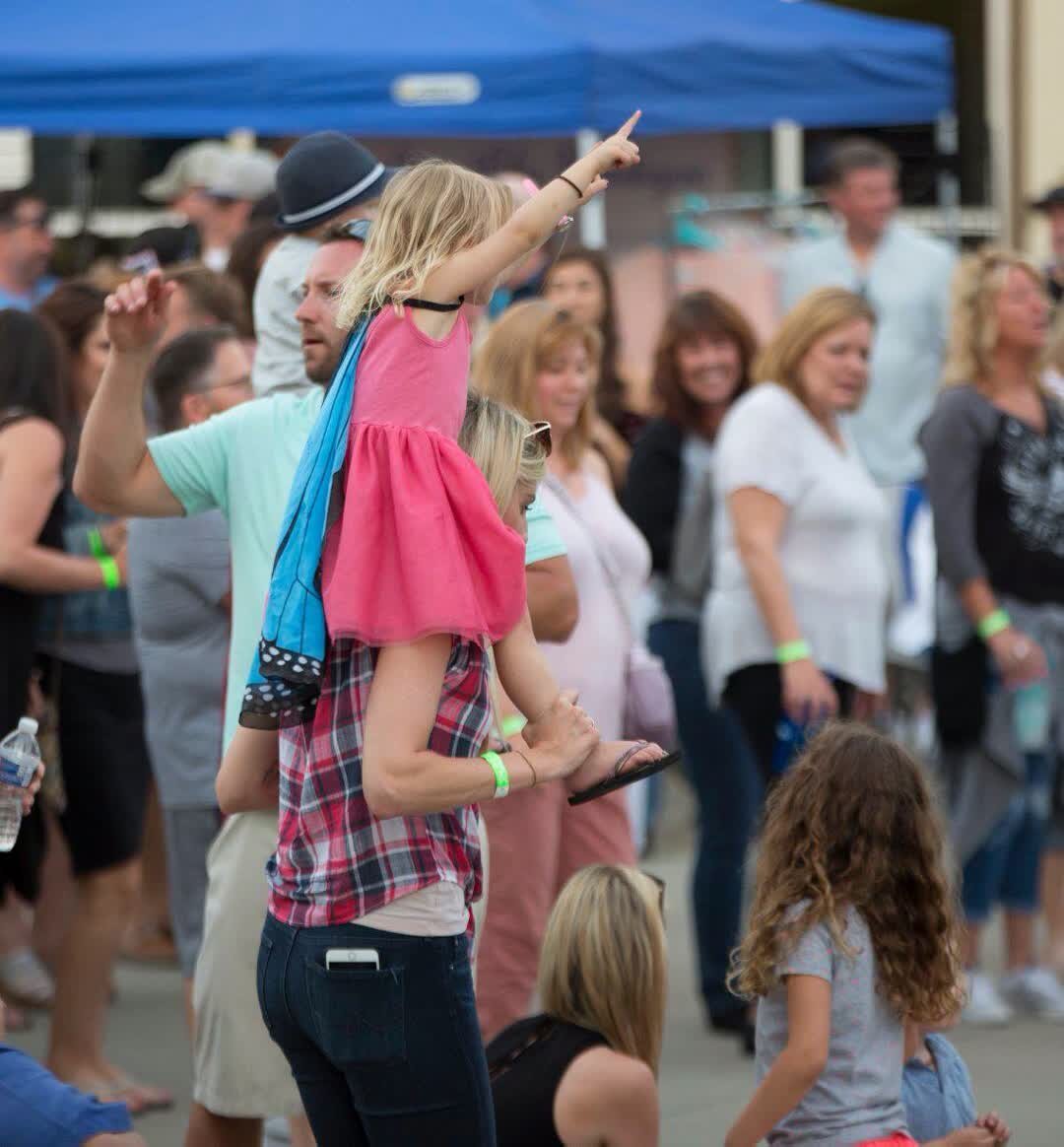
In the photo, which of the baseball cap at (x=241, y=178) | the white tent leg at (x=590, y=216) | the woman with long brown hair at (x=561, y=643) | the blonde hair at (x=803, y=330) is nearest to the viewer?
the woman with long brown hair at (x=561, y=643)

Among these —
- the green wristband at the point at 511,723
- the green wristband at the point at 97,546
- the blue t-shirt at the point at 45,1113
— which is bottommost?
the blue t-shirt at the point at 45,1113

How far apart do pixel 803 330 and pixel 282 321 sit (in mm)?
2051

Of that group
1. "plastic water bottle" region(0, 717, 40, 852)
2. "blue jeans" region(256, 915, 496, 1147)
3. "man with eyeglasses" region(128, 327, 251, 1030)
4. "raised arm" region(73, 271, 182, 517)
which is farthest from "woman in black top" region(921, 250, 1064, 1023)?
"blue jeans" region(256, 915, 496, 1147)

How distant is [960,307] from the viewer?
602 centimetres

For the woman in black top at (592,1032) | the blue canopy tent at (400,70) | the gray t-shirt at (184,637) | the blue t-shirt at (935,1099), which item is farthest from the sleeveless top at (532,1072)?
the blue canopy tent at (400,70)

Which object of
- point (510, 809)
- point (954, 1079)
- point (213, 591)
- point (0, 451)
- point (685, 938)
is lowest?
point (685, 938)

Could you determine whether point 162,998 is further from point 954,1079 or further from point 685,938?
point 954,1079

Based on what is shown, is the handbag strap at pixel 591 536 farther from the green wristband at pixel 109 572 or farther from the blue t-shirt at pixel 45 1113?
the blue t-shirt at pixel 45 1113

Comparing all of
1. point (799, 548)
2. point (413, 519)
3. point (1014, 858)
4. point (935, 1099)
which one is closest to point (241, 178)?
point (799, 548)

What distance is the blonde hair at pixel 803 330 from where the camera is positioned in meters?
5.47

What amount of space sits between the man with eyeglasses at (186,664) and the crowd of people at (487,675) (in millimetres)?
10

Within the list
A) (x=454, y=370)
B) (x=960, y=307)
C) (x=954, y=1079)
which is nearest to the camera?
(x=454, y=370)

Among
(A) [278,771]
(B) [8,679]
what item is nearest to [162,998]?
(B) [8,679]

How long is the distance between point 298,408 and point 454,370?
871 millimetres
